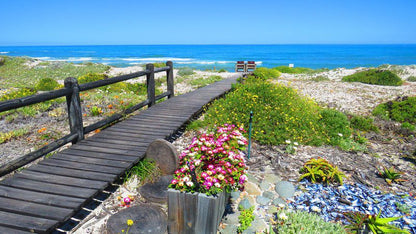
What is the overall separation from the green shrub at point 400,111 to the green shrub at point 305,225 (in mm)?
7393

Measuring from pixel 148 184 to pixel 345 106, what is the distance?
31.1 feet

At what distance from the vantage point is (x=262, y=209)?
3979 mm

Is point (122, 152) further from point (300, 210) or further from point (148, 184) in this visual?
point (300, 210)

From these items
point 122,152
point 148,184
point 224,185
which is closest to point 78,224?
point 148,184

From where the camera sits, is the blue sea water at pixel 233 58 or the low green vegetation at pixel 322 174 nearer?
the low green vegetation at pixel 322 174

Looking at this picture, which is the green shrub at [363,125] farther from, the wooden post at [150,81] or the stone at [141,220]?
the stone at [141,220]

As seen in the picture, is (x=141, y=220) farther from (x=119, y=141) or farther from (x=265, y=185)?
(x=119, y=141)

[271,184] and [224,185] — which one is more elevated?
[224,185]

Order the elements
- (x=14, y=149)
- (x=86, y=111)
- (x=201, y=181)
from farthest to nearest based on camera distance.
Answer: (x=86, y=111), (x=14, y=149), (x=201, y=181)

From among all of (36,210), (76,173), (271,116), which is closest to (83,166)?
(76,173)

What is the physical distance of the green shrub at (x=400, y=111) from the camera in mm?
8742

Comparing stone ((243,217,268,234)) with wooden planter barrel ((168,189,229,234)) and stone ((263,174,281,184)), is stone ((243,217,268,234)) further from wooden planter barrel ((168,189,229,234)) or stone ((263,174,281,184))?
stone ((263,174,281,184))

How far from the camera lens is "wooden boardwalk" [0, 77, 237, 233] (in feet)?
9.89

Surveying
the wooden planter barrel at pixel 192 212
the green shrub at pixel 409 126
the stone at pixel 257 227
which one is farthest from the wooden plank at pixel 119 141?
the green shrub at pixel 409 126
